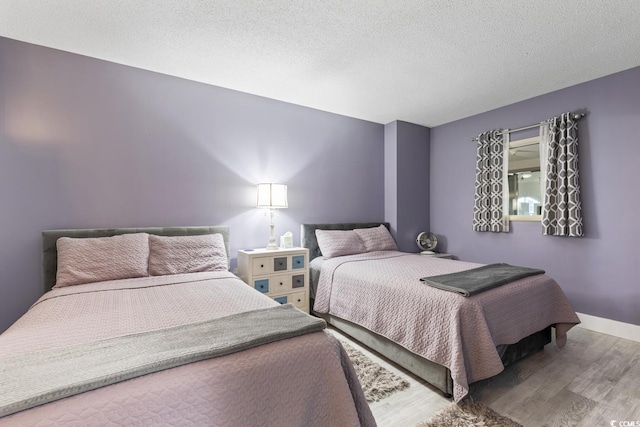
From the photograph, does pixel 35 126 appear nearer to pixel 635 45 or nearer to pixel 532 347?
pixel 532 347

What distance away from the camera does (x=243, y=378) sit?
0.99 metres

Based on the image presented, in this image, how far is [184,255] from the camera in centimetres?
247

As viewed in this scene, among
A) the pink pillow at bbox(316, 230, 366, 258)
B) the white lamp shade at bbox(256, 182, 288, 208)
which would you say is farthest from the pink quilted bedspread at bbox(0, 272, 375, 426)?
the pink pillow at bbox(316, 230, 366, 258)

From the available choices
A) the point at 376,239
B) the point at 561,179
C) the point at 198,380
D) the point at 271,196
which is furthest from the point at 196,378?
the point at 561,179

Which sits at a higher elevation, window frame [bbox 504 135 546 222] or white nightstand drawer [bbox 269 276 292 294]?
window frame [bbox 504 135 546 222]

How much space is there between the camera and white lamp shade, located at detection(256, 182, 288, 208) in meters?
3.02

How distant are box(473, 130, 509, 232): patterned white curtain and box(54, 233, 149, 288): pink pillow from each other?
3.79 m

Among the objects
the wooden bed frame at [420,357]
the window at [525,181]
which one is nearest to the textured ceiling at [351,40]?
the window at [525,181]

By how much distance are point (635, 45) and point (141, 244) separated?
428 centimetres

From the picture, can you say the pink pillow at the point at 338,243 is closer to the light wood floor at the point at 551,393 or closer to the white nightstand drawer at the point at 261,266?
the white nightstand drawer at the point at 261,266

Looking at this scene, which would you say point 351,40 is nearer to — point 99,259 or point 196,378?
point 196,378

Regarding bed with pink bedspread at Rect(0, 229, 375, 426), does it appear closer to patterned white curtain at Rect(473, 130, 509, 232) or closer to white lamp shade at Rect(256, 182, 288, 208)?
white lamp shade at Rect(256, 182, 288, 208)

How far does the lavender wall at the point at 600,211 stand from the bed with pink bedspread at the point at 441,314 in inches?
37.9

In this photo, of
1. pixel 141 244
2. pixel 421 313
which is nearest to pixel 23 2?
pixel 141 244
